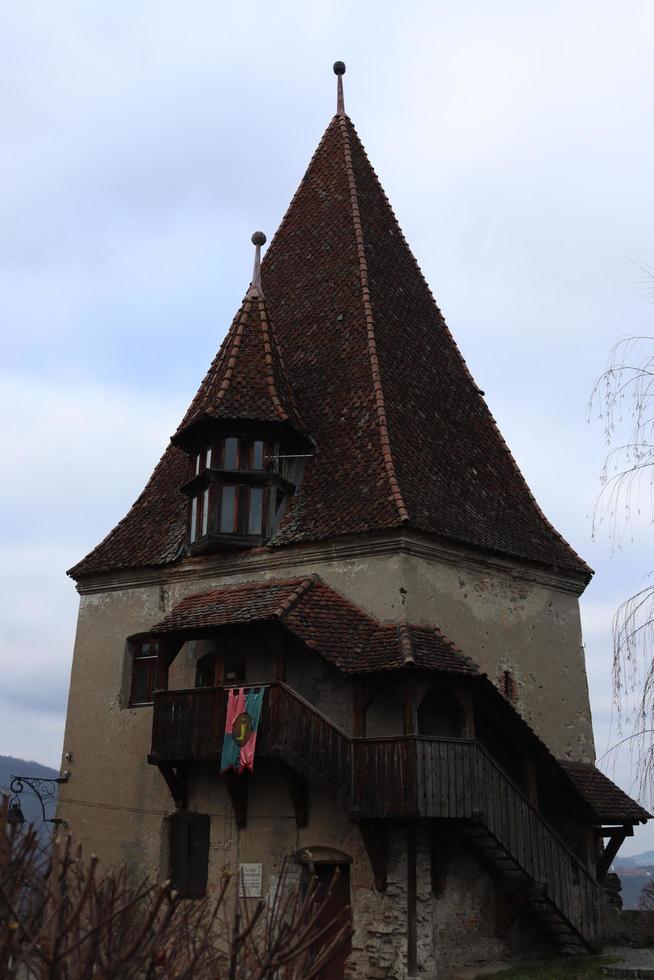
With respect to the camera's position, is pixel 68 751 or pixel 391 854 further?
A: pixel 68 751

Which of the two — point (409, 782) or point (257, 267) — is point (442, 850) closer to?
point (409, 782)

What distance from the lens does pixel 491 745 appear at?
15281 millimetres

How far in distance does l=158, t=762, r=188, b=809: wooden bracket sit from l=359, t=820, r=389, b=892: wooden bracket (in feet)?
10.1

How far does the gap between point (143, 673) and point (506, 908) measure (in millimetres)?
6562

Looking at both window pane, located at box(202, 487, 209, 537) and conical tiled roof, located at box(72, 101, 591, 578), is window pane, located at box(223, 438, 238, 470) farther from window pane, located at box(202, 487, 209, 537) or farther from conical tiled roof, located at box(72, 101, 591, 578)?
conical tiled roof, located at box(72, 101, 591, 578)

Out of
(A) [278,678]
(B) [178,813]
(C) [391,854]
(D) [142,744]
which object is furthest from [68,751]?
(C) [391,854]

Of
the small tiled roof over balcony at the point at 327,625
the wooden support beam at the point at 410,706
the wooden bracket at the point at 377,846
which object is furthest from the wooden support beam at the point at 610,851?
the wooden support beam at the point at 410,706

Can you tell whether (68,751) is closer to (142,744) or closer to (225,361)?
(142,744)

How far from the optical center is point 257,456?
16.8 metres

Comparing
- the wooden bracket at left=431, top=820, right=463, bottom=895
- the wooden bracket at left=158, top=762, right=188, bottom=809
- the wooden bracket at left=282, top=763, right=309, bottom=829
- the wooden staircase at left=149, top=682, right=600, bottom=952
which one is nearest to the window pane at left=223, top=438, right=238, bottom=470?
the wooden staircase at left=149, top=682, right=600, bottom=952

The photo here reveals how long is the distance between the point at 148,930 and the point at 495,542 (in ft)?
40.1

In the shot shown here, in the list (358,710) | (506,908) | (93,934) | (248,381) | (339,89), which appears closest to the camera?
(93,934)

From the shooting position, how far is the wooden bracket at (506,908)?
14203mm

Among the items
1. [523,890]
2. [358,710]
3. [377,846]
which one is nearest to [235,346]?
[358,710]
